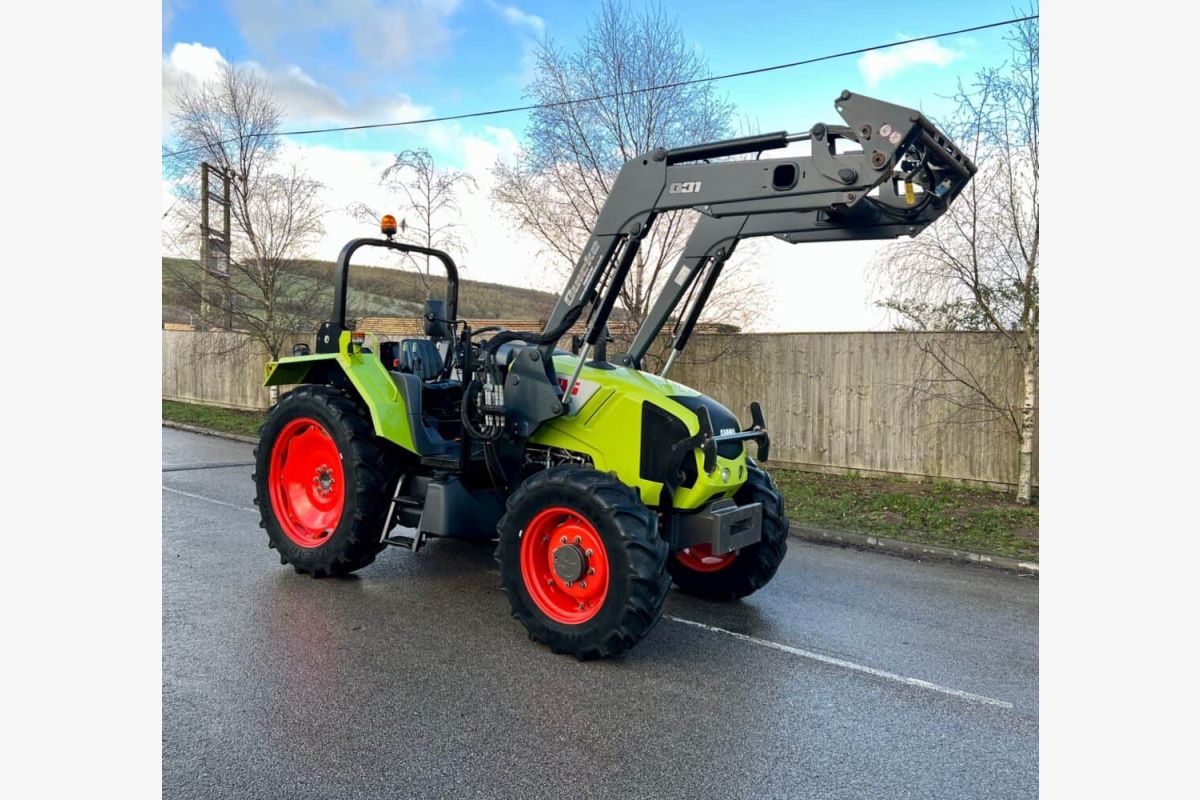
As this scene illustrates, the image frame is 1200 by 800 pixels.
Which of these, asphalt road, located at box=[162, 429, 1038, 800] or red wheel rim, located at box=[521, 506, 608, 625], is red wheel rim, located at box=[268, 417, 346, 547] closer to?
asphalt road, located at box=[162, 429, 1038, 800]

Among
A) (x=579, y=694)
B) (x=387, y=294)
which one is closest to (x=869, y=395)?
(x=579, y=694)

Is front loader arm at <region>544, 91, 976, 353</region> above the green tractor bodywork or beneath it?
above

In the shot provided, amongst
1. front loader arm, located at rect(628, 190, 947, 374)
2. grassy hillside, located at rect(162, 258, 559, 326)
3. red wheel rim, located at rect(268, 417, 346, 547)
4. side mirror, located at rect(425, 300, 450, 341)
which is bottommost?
red wheel rim, located at rect(268, 417, 346, 547)

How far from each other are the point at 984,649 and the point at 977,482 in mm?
5535

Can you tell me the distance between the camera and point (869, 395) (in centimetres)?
1109

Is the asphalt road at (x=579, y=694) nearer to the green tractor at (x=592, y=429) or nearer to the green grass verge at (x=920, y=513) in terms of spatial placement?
the green tractor at (x=592, y=429)

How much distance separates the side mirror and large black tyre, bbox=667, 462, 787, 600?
2667mm

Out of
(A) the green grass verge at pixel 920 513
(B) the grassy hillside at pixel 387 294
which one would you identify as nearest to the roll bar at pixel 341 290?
(A) the green grass verge at pixel 920 513

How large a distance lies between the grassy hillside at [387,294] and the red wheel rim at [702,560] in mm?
7614

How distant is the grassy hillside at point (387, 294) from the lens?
14156 millimetres

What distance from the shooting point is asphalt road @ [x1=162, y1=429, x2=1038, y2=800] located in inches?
136

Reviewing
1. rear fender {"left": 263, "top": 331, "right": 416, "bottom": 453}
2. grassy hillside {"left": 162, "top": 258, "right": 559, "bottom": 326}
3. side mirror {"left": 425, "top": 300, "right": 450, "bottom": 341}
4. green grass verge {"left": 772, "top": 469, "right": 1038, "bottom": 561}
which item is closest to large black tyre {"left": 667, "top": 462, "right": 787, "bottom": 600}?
rear fender {"left": 263, "top": 331, "right": 416, "bottom": 453}

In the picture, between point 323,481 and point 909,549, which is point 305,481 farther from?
point 909,549

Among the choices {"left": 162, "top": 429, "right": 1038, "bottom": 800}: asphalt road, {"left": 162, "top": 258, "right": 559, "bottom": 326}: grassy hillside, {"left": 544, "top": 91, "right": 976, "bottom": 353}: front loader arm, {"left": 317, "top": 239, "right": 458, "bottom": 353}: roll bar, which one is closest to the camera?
{"left": 162, "top": 429, "right": 1038, "bottom": 800}: asphalt road
